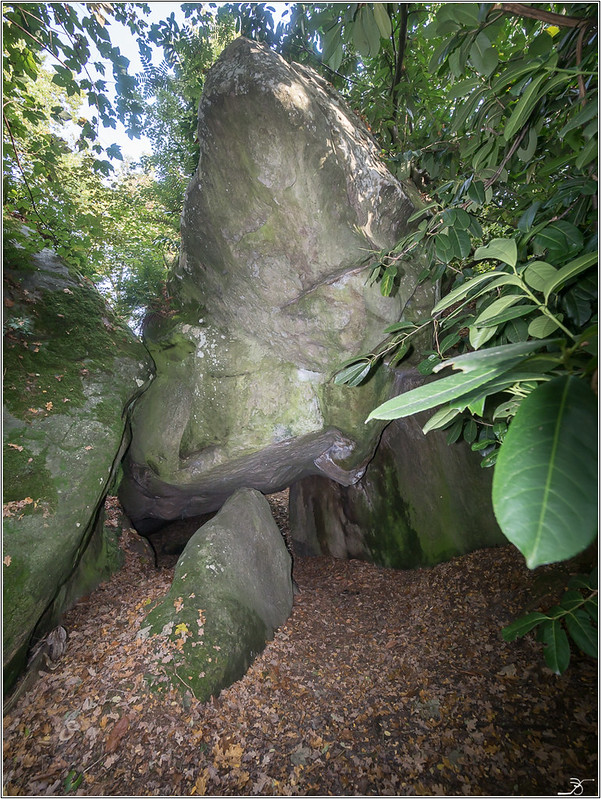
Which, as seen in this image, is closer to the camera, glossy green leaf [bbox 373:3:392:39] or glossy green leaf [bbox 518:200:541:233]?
glossy green leaf [bbox 373:3:392:39]

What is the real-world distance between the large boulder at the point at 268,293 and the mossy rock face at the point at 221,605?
95 centimetres

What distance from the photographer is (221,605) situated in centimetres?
373

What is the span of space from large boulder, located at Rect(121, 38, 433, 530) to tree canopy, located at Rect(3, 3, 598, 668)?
66 cm

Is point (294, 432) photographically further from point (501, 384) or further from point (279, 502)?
point (279, 502)

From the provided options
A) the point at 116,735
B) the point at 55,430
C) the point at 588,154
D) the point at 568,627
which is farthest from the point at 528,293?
the point at 55,430

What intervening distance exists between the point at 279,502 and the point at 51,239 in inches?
383

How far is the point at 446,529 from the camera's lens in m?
5.35

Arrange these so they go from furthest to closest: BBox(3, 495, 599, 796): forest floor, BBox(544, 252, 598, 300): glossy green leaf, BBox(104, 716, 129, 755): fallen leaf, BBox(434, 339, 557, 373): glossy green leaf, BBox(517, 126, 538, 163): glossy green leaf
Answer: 1. BBox(104, 716, 129, 755): fallen leaf
2. BBox(3, 495, 599, 796): forest floor
3. BBox(517, 126, 538, 163): glossy green leaf
4. BBox(544, 252, 598, 300): glossy green leaf
5. BBox(434, 339, 557, 373): glossy green leaf

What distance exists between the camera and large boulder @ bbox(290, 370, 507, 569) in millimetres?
5125

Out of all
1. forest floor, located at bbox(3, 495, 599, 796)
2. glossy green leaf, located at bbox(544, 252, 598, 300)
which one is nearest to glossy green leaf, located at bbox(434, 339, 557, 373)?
glossy green leaf, located at bbox(544, 252, 598, 300)

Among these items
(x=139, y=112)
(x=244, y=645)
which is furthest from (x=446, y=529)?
(x=139, y=112)

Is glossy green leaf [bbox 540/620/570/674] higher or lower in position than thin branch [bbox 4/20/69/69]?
lower

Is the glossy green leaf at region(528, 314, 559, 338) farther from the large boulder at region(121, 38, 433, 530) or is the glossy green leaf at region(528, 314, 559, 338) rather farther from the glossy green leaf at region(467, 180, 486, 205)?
the large boulder at region(121, 38, 433, 530)

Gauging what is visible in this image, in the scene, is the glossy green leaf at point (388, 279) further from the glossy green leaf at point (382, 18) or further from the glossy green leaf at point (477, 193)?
the glossy green leaf at point (382, 18)
